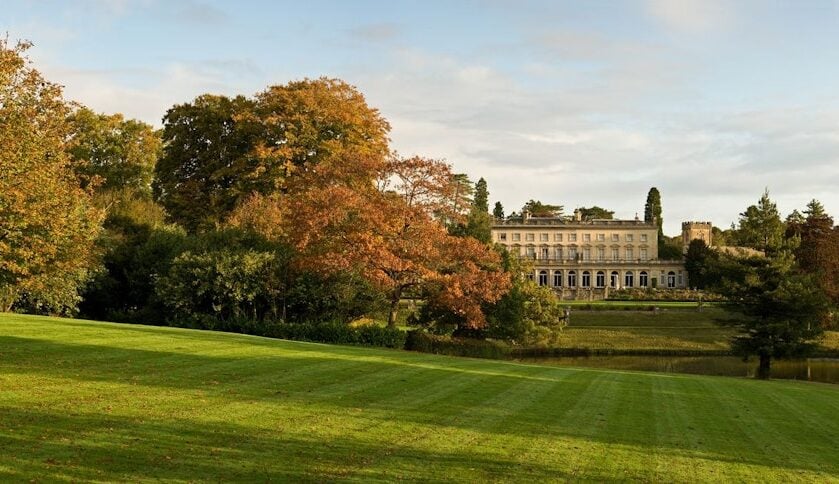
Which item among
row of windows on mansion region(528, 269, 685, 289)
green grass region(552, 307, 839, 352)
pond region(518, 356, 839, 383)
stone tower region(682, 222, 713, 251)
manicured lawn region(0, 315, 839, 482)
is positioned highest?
stone tower region(682, 222, 713, 251)

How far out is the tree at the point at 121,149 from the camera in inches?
2188

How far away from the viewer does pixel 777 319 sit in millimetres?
37594

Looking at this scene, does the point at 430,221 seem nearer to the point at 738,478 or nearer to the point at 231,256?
the point at 231,256

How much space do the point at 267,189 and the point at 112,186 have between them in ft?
57.4

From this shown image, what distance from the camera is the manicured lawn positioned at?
8.98m

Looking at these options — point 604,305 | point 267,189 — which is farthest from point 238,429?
point 604,305

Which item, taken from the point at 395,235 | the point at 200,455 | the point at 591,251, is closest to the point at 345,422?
the point at 200,455

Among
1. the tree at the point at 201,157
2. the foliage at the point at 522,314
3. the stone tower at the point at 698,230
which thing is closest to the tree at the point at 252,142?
the tree at the point at 201,157

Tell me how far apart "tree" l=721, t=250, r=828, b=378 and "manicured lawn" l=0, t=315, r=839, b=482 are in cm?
1915

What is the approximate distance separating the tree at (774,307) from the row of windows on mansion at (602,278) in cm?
6524

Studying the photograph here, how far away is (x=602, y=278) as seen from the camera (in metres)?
106

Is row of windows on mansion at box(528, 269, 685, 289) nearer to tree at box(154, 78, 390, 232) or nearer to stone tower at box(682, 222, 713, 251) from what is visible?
stone tower at box(682, 222, 713, 251)

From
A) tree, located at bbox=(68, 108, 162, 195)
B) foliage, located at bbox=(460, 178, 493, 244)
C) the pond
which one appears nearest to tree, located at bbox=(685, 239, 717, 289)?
foliage, located at bbox=(460, 178, 493, 244)

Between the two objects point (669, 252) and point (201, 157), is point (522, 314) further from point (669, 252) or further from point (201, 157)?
point (669, 252)
